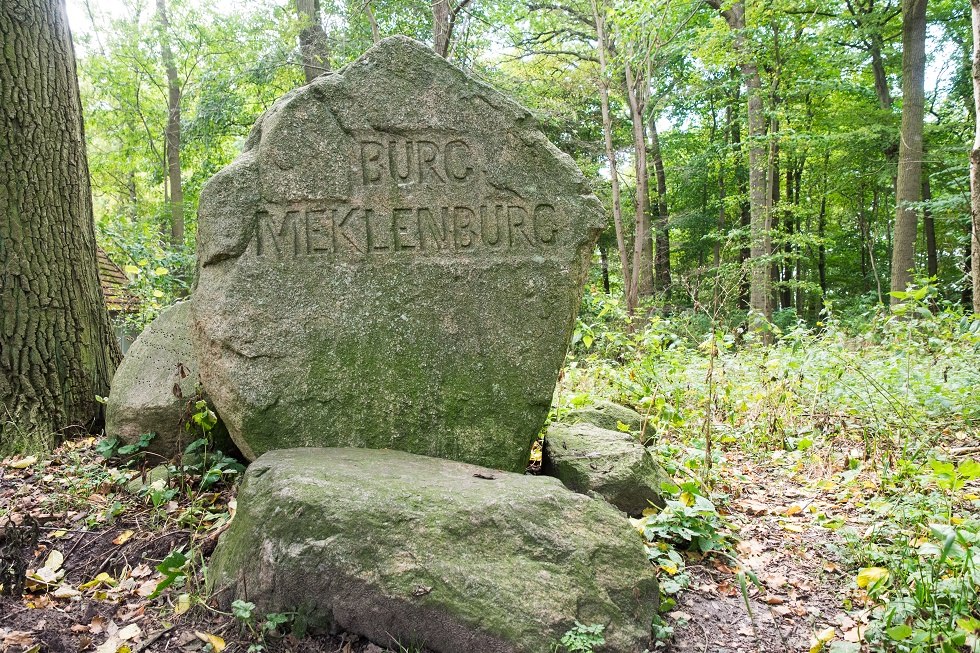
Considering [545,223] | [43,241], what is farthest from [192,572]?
[43,241]

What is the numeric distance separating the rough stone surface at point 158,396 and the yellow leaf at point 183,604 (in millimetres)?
1212

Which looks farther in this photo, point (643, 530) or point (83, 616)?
point (643, 530)

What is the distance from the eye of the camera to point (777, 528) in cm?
331

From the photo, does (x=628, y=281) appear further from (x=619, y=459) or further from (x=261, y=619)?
(x=261, y=619)

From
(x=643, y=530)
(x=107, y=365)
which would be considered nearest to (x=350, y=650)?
(x=643, y=530)

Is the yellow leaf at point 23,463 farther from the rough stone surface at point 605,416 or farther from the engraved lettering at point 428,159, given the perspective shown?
the rough stone surface at point 605,416

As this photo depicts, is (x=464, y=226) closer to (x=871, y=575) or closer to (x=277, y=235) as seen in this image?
(x=277, y=235)

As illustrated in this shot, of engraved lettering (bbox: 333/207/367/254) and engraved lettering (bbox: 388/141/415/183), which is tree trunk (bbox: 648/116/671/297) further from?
engraved lettering (bbox: 333/207/367/254)

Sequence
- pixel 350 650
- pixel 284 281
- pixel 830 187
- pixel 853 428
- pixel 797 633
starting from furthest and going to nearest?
pixel 830 187 < pixel 853 428 < pixel 284 281 < pixel 797 633 < pixel 350 650

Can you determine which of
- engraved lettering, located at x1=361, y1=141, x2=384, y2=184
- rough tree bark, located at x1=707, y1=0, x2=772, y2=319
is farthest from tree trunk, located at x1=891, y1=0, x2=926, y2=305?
engraved lettering, located at x1=361, y1=141, x2=384, y2=184

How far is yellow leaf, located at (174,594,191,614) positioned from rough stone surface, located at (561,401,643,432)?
2465 millimetres

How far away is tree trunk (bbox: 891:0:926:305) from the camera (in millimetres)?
10031

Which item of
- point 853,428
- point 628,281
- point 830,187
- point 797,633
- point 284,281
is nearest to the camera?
point 797,633

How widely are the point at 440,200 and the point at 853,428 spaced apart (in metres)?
Result: 3.07
